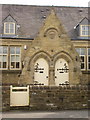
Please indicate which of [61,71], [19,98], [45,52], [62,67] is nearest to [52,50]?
[45,52]

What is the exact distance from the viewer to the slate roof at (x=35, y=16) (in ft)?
75.9

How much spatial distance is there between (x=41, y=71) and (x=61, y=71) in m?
2.02

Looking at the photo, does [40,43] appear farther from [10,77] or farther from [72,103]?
[72,103]

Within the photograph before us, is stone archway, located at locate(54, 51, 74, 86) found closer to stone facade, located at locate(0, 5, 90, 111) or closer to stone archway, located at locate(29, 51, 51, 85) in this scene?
stone facade, located at locate(0, 5, 90, 111)

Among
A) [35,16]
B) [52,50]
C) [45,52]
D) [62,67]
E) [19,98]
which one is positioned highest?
[35,16]

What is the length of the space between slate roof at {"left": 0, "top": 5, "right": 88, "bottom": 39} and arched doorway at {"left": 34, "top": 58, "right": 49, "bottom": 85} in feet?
11.2

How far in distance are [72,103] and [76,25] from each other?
1399cm

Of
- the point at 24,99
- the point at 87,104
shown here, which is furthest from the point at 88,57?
the point at 24,99

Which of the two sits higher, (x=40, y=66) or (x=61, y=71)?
(x=40, y=66)

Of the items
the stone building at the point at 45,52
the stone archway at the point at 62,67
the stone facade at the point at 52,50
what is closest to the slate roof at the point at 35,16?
the stone building at the point at 45,52

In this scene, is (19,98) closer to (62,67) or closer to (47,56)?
(47,56)

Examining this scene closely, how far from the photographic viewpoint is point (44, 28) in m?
20.7

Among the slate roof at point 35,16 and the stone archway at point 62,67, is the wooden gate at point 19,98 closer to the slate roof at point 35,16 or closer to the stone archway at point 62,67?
the stone archway at point 62,67

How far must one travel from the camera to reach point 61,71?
20.7m
